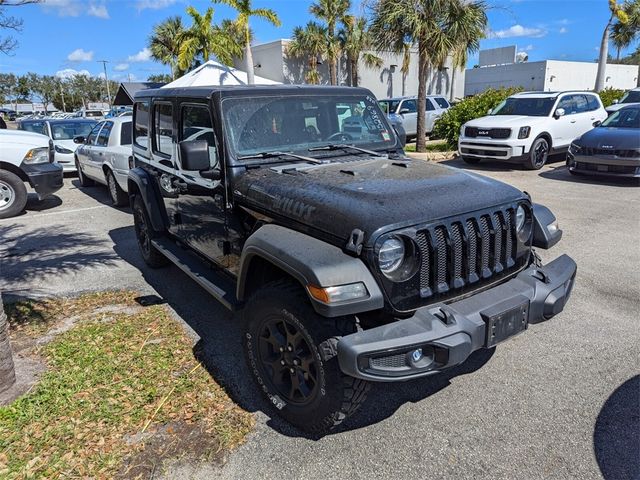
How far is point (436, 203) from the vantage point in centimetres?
271

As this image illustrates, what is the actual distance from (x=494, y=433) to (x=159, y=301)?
122 inches

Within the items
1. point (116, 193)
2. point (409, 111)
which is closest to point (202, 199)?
point (116, 193)

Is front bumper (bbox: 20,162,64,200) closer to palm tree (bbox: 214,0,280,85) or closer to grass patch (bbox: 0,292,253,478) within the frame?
grass patch (bbox: 0,292,253,478)

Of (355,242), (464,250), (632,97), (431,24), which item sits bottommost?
(464,250)

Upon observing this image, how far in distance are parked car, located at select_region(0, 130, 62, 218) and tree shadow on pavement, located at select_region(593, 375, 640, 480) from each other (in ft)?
29.0

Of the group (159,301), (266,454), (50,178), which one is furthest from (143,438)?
(50,178)

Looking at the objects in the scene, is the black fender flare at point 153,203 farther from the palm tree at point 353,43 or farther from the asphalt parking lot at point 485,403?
the palm tree at point 353,43

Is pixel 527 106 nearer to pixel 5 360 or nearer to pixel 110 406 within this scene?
pixel 110 406

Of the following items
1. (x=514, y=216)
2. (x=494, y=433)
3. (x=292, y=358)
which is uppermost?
(x=514, y=216)

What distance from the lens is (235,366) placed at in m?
3.56

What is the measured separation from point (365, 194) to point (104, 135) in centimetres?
826

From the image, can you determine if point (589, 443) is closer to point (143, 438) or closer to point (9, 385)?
point (143, 438)

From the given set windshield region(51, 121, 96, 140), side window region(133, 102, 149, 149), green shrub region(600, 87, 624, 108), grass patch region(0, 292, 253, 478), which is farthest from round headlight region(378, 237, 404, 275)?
green shrub region(600, 87, 624, 108)

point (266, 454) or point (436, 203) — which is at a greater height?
point (436, 203)
